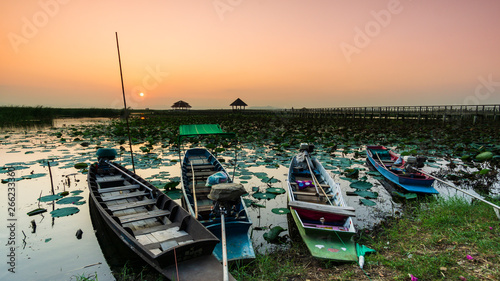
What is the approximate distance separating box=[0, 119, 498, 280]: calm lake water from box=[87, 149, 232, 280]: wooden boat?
0.65m

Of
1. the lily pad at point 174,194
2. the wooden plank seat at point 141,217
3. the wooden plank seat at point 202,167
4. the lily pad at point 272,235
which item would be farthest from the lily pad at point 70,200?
the lily pad at point 272,235

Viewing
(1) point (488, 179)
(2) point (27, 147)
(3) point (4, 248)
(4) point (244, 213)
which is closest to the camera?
(3) point (4, 248)

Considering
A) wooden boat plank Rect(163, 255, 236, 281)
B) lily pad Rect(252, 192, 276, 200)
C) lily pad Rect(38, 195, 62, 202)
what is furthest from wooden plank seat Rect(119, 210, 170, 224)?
lily pad Rect(38, 195, 62, 202)

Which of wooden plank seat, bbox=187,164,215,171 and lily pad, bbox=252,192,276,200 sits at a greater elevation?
wooden plank seat, bbox=187,164,215,171

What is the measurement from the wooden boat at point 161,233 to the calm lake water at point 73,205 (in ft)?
2.14

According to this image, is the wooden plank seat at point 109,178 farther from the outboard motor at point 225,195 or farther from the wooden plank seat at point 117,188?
the outboard motor at point 225,195

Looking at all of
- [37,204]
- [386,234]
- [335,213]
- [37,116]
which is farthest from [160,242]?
[37,116]

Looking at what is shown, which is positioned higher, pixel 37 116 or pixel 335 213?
pixel 37 116

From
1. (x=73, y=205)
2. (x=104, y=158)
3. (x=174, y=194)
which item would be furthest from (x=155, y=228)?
(x=104, y=158)

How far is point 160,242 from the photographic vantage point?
4016mm

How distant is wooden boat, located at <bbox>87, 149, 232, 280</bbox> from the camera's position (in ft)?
10.8

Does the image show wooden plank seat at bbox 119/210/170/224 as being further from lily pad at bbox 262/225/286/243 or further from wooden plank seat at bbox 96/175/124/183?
wooden plank seat at bbox 96/175/124/183

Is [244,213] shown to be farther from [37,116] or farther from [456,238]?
[37,116]

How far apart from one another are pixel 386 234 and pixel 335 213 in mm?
A: 1362
